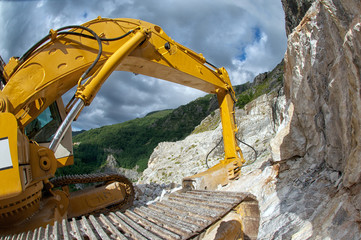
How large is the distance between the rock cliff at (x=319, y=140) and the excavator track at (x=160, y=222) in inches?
30.4

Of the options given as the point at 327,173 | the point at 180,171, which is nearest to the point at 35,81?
the point at 327,173

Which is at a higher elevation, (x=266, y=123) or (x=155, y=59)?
(x=155, y=59)

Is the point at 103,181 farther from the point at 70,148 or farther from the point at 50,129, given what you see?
the point at 50,129

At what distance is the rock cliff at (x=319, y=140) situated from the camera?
1.94 m

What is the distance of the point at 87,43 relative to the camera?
4.09 m

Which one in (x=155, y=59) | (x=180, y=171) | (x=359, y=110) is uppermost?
(x=155, y=59)

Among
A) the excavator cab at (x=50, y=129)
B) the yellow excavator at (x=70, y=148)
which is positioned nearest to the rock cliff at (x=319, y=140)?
the yellow excavator at (x=70, y=148)

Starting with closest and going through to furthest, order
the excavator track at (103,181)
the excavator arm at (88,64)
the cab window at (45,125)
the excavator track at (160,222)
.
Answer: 1. the excavator track at (160,222)
2. the excavator arm at (88,64)
3. the cab window at (45,125)
4. the excavator track at (103,181)

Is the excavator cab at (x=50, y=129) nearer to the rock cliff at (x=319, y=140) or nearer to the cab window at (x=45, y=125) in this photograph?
the cab window at (x=45, y=125)

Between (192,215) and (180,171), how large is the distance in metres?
7.55

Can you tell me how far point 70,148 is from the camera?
4883 millimetres

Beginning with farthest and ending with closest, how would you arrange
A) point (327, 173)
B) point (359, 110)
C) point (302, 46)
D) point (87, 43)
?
1. point (87, 43)
2. point (302, 46)
3. point (327, 173)
4. point (359, 110)

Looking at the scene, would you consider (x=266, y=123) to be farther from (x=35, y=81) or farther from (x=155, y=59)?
(x=35, y=81)

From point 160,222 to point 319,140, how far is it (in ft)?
7.71
